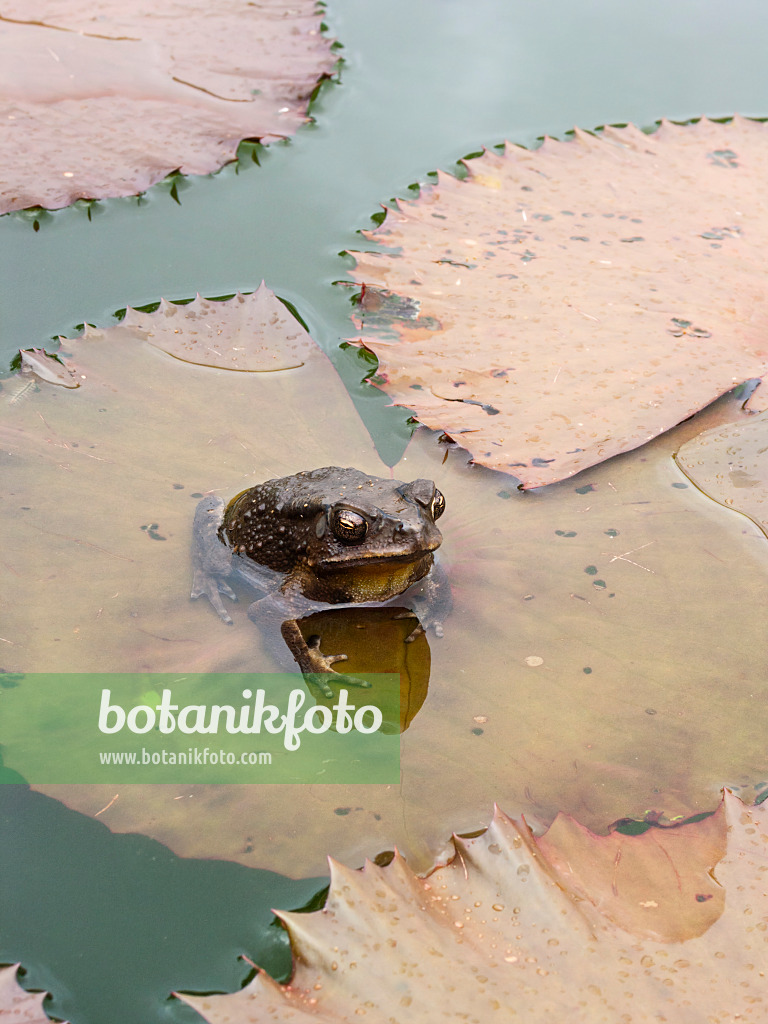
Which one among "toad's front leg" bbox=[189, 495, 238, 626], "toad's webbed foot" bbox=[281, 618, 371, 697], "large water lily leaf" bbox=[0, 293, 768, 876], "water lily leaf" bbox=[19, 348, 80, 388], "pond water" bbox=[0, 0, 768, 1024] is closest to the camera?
"pond water" bbox=[0, 0, 768, 1024]

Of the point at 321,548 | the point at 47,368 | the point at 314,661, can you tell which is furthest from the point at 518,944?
the point at 47,368

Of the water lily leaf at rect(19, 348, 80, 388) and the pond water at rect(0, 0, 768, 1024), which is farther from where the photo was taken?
the water lily leaf at rect(19, 348, 80, 388)

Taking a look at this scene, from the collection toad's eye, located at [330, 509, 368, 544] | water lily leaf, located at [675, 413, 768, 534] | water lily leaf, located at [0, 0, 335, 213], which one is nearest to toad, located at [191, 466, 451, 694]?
toad's eye, located at [330, 509, 368, 544]

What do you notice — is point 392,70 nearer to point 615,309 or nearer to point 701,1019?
point 615,309

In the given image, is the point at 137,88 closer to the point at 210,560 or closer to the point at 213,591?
the point at 210,560

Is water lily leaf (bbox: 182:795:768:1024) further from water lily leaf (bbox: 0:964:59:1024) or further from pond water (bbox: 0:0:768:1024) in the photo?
water lily leaf (bbox: 0:964:59:1024)
